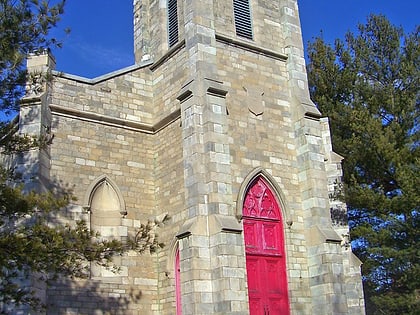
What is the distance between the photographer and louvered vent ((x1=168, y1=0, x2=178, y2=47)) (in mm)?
17469

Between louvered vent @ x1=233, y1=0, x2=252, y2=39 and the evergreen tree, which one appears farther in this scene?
louvered vent @ x1=233, y1=0, x2=252, y2=39

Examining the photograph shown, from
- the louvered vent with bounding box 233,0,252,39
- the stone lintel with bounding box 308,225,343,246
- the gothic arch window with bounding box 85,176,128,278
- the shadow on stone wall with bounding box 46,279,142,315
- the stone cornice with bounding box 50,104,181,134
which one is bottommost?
the shadow on stone wall with bounding box 46,279,142,315

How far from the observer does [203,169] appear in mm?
14000

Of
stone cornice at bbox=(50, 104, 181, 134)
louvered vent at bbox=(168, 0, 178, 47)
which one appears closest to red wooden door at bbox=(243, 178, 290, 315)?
stone cornice at bbox=(50, 104, 181, 134)

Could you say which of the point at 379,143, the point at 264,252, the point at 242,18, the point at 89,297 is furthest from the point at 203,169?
the point at 379,143

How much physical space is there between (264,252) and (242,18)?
23.5 feet

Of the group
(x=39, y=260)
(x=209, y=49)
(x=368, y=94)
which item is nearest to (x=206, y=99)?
→ (x=209, y=49)

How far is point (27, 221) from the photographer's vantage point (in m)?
13.2

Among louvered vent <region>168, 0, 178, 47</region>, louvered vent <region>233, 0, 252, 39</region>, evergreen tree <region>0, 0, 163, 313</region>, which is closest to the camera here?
evergreen tree <region>0, 0, 163, 313</region>

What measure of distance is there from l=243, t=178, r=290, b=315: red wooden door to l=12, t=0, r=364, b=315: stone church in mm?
33

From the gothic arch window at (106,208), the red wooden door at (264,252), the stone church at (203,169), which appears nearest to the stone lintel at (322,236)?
the stone church at (203,169)

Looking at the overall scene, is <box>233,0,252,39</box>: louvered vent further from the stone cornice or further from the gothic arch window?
the gothic arch window

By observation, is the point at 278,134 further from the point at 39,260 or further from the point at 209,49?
the point at 39,260

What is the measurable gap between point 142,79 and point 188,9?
2.69 meters
